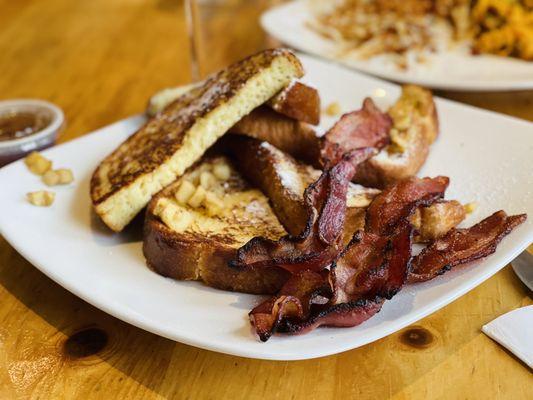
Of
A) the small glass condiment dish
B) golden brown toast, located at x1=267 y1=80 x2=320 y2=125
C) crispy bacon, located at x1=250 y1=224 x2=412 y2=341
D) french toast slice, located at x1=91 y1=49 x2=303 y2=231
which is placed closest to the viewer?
crispy bacon, located at x1=250 y1=224 x2=412 y2=341

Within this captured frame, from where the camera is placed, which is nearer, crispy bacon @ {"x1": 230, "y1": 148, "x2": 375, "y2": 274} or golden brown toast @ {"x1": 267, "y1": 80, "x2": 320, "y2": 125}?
crispy bacon @ {"x1": 230, "y1": 148, "x2": 375, "y2": 274}

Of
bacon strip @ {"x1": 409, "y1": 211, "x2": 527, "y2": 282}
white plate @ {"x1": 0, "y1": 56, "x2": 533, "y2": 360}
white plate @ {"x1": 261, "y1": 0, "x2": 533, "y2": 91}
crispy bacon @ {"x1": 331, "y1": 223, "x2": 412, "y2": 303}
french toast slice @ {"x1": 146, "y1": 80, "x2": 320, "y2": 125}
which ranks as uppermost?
french toast slice @ {"x1": 146, "y1": 80, "x2": 320, "y2": 125}

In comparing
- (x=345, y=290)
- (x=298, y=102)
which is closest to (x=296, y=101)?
(x=298, y=102)

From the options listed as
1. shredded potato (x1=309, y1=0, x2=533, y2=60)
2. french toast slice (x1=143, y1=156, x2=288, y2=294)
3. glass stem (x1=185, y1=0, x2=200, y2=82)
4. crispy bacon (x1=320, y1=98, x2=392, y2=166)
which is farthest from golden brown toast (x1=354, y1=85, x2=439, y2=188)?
glass stem (x1=185, y1=0, x2=200, y2=82)

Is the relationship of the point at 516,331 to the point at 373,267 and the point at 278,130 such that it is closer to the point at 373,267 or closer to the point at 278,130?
the point at 373,267

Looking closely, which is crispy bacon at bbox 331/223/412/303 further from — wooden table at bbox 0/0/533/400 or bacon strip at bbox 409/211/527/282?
wooden table at bbox 0/0/533/400

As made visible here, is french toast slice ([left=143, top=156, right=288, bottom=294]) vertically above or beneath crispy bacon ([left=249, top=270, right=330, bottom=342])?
beneath

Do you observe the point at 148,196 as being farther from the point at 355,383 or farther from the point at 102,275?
the point at 355,383

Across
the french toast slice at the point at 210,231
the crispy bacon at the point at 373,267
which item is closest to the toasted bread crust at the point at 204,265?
the french toast slice at the point at 210,231
